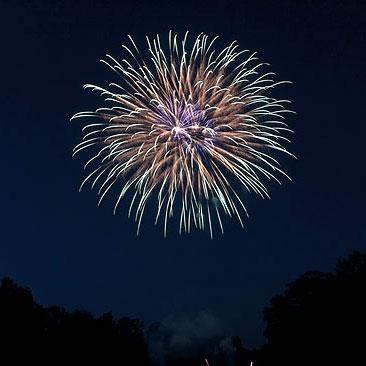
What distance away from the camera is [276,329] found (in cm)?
5916

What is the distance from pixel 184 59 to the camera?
29.6 metres

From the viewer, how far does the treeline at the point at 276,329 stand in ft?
161

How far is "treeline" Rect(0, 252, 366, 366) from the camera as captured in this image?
48938 millimetres

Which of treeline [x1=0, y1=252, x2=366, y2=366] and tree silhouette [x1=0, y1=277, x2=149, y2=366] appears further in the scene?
tree silhouette [x1=0, y1=277, x2=149, y2=366]

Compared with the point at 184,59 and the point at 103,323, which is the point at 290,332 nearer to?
the point at 103,323
